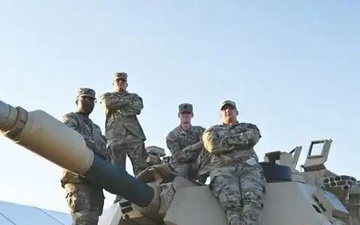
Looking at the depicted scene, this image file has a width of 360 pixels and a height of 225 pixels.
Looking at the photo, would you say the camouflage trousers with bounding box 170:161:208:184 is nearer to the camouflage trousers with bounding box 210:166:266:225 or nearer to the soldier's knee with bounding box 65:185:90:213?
the camouflage trousers with bounding box 210:166:266:225

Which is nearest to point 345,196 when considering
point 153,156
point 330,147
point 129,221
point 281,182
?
point 330,147

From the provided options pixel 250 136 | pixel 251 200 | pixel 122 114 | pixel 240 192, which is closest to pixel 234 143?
pixel 250 136

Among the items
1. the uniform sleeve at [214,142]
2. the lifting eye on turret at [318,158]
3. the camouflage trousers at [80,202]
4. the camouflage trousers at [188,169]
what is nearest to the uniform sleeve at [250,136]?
the uniform sleeve at [214,142]

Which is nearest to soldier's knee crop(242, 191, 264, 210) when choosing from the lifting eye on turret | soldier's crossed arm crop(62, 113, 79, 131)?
soldier's crossed arm crop(62, 113, 79, 131)

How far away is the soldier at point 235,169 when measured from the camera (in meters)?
6.76

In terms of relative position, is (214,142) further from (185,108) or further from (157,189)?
(185,108)

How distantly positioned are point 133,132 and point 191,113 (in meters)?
0.94

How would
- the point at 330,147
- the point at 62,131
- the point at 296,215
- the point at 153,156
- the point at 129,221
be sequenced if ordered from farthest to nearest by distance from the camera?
1. the point at 330,147
2. the point at 153,156
3. the point at 129,221
4. the point at 296,215
5. the point at 62,131

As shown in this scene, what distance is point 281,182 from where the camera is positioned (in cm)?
730

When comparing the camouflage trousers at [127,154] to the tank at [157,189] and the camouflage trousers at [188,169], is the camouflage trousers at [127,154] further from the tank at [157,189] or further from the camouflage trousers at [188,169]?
the camouflage trousers at [188,169]

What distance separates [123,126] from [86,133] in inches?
72.4

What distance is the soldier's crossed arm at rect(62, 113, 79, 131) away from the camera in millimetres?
6757

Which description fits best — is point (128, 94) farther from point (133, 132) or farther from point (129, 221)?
point (129, 221)

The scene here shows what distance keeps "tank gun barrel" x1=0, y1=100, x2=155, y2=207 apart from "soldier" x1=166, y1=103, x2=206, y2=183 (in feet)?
7.23
